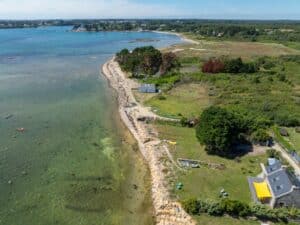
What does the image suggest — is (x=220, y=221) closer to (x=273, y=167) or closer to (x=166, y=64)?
(x=273, y=167)

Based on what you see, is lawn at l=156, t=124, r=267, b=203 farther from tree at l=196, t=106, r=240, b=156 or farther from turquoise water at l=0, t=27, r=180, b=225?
Result: turquoise water at l=0, t=27, r=180, b=225

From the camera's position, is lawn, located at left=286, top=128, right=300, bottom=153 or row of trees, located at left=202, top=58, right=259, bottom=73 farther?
row of trees, located at left=202, top=58, right=259, bottom=73

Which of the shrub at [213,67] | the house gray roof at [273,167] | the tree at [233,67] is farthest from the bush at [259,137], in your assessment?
the tree at [233,67]

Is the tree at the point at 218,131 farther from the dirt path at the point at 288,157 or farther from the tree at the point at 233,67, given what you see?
the tree at the point at 233,67

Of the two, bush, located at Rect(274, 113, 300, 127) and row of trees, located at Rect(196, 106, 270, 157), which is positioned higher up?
row of trees, located at Rect(196, 106, 270, 157)

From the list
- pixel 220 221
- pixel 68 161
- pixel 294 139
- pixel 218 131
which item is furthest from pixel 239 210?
pixel 68 161

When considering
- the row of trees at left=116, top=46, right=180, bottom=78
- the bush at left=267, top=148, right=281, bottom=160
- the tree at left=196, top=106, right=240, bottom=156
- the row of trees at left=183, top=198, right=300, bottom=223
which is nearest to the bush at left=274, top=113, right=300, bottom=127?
the bush at left=267, top=148, right=281, bottom=160
